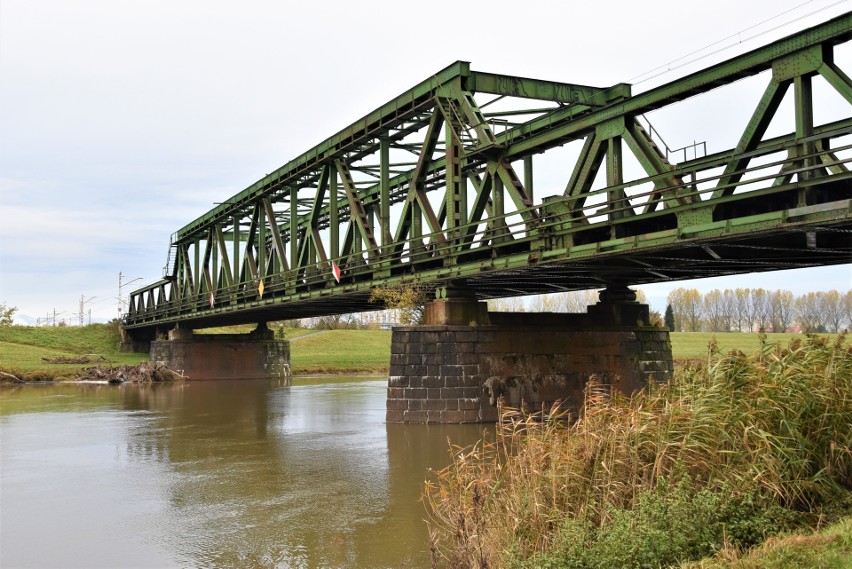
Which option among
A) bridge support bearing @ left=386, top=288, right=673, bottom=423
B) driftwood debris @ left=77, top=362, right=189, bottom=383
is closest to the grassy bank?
driftwood debris @ left=77, top=362, right=189, bottom=383

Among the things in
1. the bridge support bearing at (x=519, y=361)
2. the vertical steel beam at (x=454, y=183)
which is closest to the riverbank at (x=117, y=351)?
the bridge support bearing at (x=519, y=361)

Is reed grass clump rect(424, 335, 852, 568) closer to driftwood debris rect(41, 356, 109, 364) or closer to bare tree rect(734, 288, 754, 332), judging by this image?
driftwood debris rect(41, 356, 109, 364)

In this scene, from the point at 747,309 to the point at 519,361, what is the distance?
15640 cm

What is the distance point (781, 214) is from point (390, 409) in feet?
50.2

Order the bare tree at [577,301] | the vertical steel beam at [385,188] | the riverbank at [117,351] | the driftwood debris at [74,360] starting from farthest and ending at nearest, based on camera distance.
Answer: the bare tree at [577,301]
the driftwood debris at [74,360]
the riverbank at [117,351]
the vertical steel beam at [385,188]

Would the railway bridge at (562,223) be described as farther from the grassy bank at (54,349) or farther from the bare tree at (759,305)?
the bare tree at (759,305)

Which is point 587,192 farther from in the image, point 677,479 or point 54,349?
point 54,349

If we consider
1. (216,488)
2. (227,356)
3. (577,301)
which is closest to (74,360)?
(227,356)

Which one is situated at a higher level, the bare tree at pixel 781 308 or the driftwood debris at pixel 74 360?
the bare tree at pixel 781 308

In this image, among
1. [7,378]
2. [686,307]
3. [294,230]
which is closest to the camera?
[294,230]

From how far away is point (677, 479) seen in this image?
34.6 feet

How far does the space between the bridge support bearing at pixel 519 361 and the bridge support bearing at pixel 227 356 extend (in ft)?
134

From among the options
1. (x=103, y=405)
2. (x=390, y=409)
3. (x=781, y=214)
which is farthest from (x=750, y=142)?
(x=103, y=405)

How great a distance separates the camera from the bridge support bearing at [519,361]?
87.8 feet
